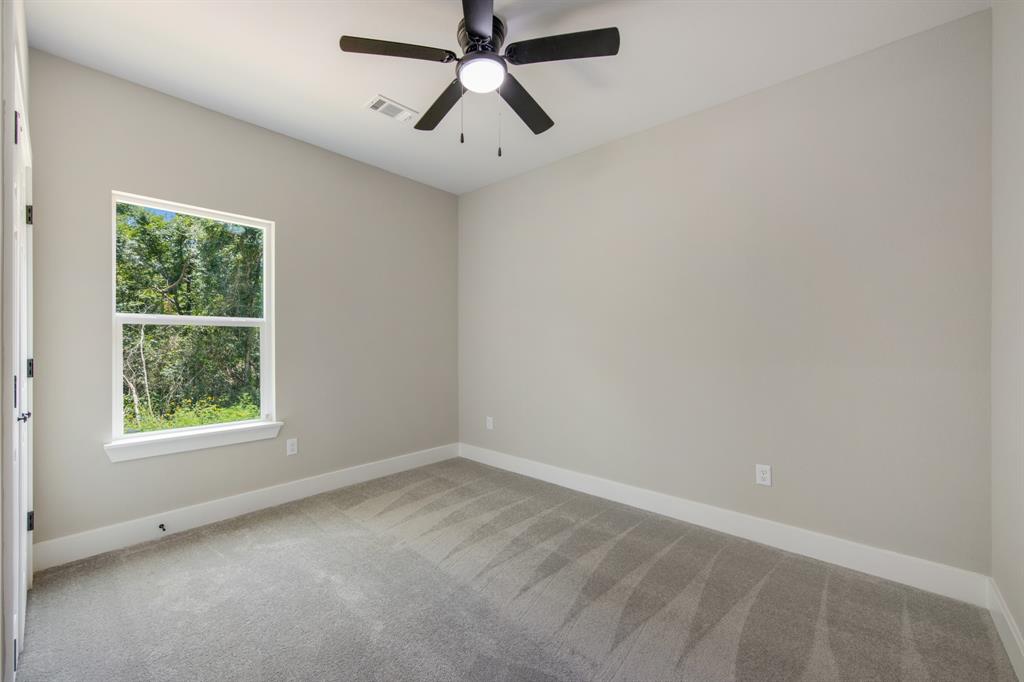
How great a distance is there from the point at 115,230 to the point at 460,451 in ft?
10.7

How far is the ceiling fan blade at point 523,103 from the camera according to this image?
6.89 ft

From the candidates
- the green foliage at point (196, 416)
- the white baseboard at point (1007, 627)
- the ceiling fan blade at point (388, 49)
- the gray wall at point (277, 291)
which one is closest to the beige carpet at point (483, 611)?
the white baseboard at point (1007, 627)

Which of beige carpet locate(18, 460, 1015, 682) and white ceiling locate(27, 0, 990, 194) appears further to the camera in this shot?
white ceiling locate(27, 0, 990, 194)

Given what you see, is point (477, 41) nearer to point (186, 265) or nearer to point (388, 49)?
point (388, 49)

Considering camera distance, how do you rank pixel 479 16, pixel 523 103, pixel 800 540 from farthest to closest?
pixel 800 540 < pixel 523 103 < pixel 479 16

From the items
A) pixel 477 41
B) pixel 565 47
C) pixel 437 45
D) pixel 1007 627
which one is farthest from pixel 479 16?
pixel 1007 627

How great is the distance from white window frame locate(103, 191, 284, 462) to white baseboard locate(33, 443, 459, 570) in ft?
1.30

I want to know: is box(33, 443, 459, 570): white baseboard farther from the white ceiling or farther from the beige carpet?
the white ceiling

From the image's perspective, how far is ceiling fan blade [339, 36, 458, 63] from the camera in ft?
6.04

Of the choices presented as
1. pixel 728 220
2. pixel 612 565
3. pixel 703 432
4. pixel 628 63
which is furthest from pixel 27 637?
pixel 728 220

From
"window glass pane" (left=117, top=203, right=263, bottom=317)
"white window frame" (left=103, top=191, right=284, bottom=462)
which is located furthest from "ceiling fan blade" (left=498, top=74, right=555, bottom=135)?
"window glass pane" (left=117, top=203, right=263, bottom=317)

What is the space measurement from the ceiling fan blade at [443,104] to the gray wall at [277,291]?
1483 millimetres

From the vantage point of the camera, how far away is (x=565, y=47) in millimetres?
1852

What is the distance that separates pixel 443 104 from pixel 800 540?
3178 millimetres
